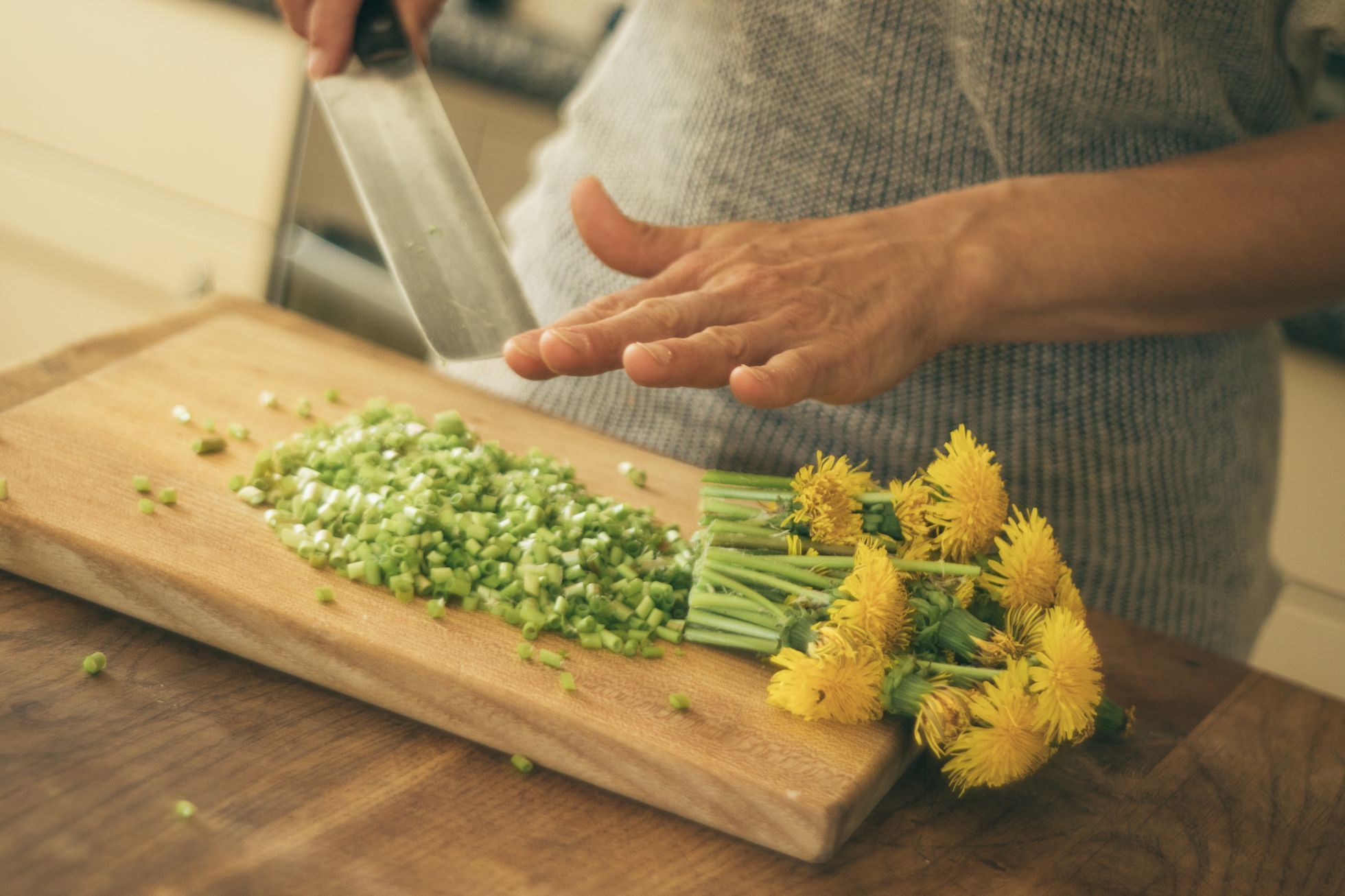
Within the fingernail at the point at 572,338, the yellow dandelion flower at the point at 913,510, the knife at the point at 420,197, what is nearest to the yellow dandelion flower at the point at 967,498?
the yellow dandelion flower at the point at 913,510

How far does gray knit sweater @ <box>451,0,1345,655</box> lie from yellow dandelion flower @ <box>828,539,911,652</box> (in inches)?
12.9

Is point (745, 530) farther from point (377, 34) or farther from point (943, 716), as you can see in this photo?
point (377, 34)

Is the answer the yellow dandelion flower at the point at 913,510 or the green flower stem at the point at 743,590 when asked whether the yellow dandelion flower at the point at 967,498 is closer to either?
the yellow dandelion flower at the point at 913,510

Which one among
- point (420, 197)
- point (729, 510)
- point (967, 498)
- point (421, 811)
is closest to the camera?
point (421, 811)

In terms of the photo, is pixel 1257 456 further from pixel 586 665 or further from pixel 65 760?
pixel 65 760

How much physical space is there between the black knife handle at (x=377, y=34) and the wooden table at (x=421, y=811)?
0.53 m

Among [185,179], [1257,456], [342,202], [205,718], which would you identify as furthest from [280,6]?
[185,179]

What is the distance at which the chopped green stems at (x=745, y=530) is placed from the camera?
0.81m

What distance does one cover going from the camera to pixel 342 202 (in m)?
2.30

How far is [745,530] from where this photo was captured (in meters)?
0.82

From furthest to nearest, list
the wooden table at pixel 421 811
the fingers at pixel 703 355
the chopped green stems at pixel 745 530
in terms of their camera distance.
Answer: the chopped green stems at pixel 745 530, the fingers at pixel 703 355, the wooden table at pixel 421 811

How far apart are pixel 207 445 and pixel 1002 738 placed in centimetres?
64

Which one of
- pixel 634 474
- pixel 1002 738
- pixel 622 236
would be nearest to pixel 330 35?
pixel 622 236

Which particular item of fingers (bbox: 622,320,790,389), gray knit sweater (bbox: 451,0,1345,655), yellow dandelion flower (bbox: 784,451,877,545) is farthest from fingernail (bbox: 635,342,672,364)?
gray knit sweater (bbox: 451,0,1345,655)
